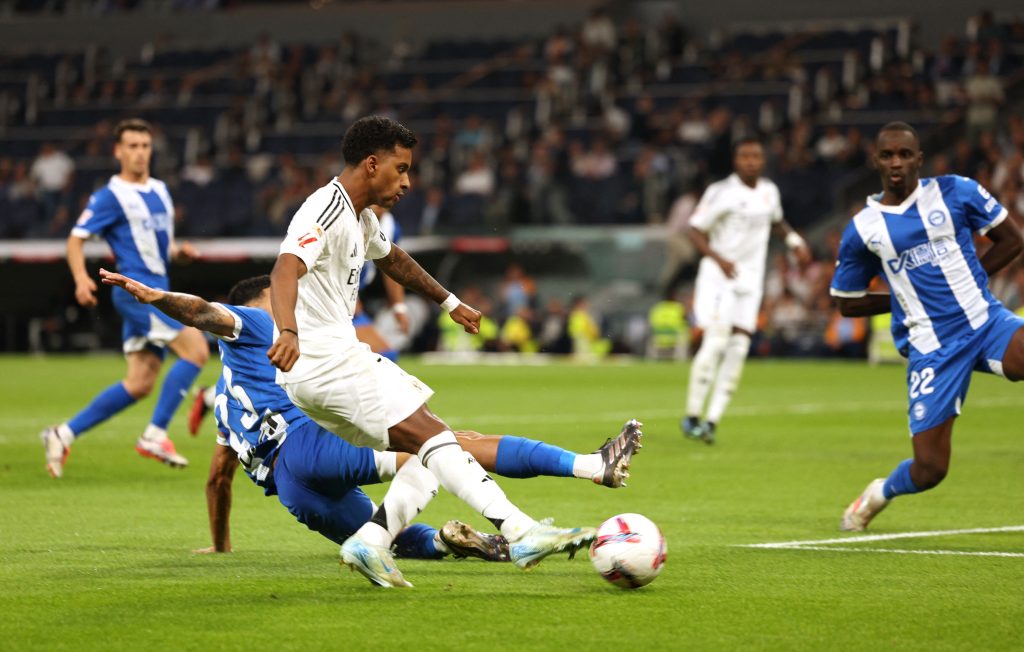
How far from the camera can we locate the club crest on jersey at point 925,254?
840cm

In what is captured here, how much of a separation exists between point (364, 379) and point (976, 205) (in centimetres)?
370

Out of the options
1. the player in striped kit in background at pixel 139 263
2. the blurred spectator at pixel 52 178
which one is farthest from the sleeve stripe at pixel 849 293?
the blurred spectator at pixel 52 178

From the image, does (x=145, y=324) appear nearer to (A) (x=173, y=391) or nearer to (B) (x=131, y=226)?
(A) (x=173, y=391)

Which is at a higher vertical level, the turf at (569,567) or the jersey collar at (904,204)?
the jersey collar at (904,204)

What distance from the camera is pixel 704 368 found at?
14.3 meters

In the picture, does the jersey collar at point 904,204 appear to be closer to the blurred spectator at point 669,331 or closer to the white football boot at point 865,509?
the white football boot at point 865,509

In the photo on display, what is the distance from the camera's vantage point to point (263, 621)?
5812 mm

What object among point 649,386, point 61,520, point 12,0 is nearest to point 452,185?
point 649,386

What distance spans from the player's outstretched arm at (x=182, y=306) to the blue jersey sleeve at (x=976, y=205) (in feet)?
12.6

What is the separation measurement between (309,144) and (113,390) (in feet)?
73.0

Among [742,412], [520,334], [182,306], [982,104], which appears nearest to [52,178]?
[520,334]

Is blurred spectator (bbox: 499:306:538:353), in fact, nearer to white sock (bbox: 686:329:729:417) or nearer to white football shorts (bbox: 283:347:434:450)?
white sock (bbox: 686:329:729:417)

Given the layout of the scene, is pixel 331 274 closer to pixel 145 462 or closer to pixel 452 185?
pixel 145 462

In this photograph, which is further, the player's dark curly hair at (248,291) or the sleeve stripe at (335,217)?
the player's dark curly hair at (248,291)
